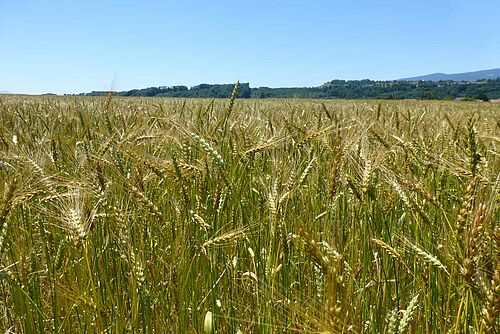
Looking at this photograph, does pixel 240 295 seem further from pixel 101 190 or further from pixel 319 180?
pixel 319 180

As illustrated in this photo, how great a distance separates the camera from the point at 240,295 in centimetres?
145

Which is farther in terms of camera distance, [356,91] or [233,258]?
[356,91]

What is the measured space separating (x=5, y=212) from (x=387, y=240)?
1.11 meters

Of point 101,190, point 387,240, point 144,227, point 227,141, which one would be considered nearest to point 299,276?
point 387,240

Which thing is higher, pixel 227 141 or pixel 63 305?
pixel 227 141

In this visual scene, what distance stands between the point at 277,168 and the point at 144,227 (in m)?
0.50

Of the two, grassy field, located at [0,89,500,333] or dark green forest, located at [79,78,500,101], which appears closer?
grassy field, located at [0,89,500,333]

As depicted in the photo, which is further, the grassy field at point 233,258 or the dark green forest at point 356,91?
the dark green forest at point 356,91

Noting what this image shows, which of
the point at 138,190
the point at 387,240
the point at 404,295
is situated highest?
the point at 138,190

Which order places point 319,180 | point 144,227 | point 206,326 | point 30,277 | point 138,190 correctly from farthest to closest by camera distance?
1. point 319,180
2. point 144,227
3. point 138,190
4. point 30,277
5. point 206,326

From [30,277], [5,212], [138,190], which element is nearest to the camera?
[5,212]

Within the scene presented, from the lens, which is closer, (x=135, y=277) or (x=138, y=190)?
(x=135, y=277)

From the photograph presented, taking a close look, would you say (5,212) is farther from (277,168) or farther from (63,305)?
(277,168)

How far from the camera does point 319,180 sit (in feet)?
7.38
